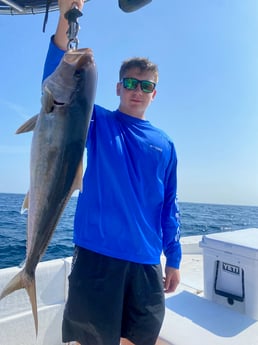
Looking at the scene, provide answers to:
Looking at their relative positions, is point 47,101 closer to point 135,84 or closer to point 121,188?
point 121,188

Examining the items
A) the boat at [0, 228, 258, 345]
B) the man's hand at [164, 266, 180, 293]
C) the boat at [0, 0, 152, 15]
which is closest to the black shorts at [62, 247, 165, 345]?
the man's hand at [164, 266, 180, 293]

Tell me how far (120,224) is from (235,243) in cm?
171

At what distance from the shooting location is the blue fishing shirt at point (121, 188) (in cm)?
182

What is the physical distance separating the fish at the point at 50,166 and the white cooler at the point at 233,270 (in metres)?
2.17

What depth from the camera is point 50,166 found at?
142 cm

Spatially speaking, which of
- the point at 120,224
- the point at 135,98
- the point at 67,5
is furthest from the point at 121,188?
the point at 67,5

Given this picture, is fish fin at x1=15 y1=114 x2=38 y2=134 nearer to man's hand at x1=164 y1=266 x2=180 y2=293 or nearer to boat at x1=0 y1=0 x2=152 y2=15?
man's hand at x1=164 y1=266 x2=180 y2=293

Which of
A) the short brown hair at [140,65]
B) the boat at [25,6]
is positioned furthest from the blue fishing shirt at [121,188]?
the boat at [25,6]

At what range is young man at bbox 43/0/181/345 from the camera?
178 centimetres

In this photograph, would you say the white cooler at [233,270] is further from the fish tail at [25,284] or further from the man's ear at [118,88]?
the fish tail at [25,284]

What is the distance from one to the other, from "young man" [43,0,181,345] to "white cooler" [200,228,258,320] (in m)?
1.32

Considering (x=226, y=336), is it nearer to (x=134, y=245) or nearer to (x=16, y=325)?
(x=134, y=245)

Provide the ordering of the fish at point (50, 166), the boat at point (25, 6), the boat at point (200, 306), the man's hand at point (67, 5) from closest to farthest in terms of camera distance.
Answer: the fish at point (50, 166), the man's hand at point (67, 5), the boat at point (200, 306), the boat at point (25, 6)

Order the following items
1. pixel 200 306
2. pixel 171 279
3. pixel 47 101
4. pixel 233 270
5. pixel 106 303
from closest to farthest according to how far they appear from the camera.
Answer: pixel 47 101
pixel 106 303
pixel 171 279
pixel 200 306
pixel 233 270
